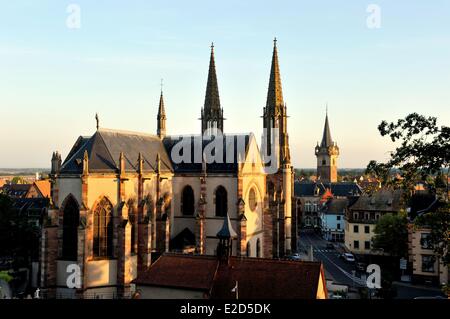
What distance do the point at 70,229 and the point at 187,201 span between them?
42.5ft

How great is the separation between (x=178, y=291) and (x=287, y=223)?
3340cm

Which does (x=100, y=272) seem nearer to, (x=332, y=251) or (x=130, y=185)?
(x=130, y=185)

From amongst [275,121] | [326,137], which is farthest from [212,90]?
[326,137]

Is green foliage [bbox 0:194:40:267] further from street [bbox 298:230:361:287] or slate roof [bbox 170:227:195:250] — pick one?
street [bbox 298:230:361:287]

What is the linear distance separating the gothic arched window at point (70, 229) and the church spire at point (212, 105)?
26215mm

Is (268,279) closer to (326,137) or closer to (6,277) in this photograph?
(6,277)

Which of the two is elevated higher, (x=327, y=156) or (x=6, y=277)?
(x=327, y=156)

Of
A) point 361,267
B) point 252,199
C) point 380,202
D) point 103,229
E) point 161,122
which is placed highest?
point 161,122

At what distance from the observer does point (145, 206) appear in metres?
40.4

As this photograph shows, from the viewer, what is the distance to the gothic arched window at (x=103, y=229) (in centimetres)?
3659

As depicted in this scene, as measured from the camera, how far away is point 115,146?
40094mm

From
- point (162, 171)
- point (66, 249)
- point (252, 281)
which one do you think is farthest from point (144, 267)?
point (252, 281)

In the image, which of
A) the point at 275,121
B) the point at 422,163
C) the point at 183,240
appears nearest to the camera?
the point at 422,163
